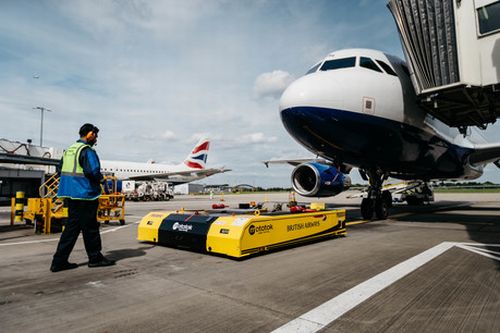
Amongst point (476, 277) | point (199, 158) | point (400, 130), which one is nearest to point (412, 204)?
point (400, 130)

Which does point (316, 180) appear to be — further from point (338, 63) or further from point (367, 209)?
point (338, 63)

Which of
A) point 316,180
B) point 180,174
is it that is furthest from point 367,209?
point 180,174

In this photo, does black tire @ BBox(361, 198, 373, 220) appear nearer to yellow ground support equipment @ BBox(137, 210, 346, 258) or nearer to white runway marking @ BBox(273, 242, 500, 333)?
yellow ground support equipment @ BBox(137, 210, 346, 258)

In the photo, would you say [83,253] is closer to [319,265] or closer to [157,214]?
[157,214]

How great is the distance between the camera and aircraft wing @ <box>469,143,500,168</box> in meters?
11.9

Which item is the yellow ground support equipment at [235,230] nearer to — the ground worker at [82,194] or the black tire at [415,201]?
the ground worker at [82,194]

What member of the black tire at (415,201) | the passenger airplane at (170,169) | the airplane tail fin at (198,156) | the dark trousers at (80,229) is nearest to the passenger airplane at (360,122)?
the dark trousers at (80,229)

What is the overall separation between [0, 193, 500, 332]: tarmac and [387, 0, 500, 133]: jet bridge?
12.1 ft

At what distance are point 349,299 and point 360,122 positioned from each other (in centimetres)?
528

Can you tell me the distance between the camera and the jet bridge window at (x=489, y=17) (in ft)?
21.8

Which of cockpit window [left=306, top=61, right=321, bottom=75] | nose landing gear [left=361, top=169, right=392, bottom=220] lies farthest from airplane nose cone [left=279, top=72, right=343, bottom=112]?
nose landing gear [left=361, top=169, right=392, bottom=220]

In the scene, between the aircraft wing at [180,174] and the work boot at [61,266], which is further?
the aircraft wing at [180,174]

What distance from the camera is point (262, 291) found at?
319 centimetres

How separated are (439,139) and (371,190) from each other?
2601 millimetres
